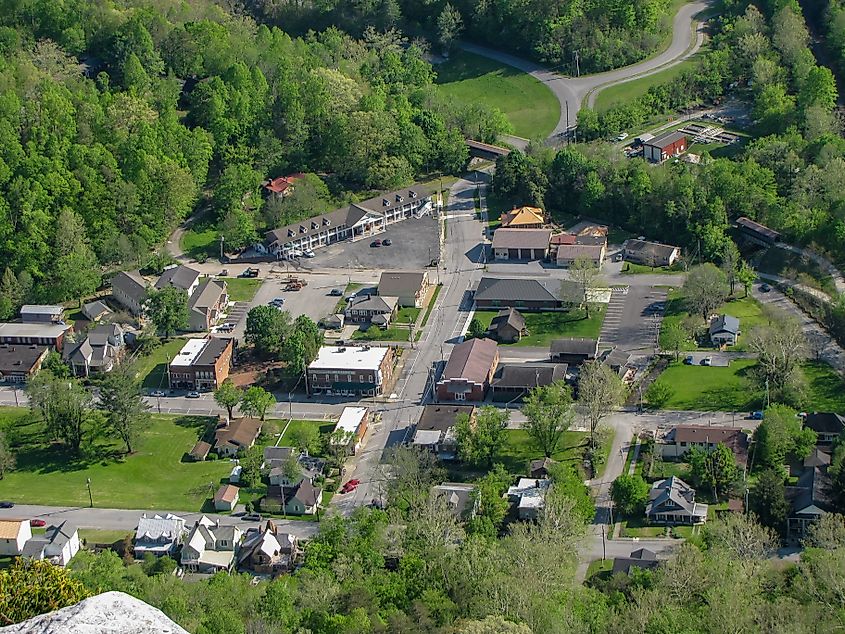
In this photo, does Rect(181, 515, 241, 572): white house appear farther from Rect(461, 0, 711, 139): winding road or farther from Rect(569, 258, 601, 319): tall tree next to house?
Rect(461, 0, 711, 139): winding road

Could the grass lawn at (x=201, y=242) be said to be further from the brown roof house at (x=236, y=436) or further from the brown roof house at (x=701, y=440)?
the brown roof house at (x=701, y=440)

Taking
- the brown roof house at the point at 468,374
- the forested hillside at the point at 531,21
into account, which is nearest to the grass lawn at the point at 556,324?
the brown roof house at the point at 468,374

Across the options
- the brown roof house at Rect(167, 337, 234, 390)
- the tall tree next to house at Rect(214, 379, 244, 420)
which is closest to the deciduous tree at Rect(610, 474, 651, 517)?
the tall tree next to house at Rect(214, 379, 244, 420)

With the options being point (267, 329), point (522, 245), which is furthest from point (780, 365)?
point (267, 329)

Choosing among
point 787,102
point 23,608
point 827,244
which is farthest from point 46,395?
point 787,102

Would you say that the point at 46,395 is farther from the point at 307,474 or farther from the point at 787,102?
the point at 787,102

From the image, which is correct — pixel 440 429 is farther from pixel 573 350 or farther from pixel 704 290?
pixel 704 290
